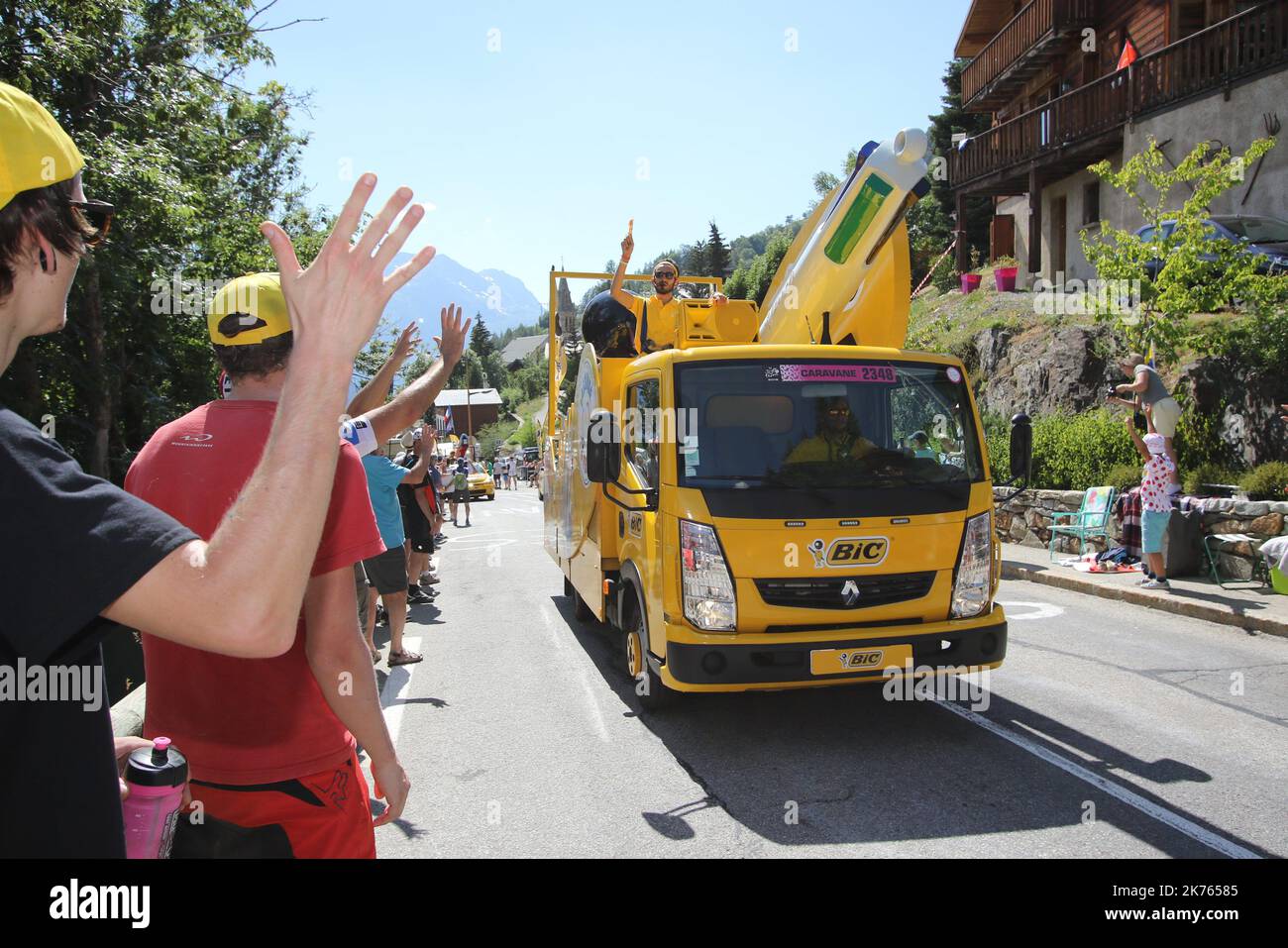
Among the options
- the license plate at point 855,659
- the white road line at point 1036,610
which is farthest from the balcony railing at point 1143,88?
the license plate at point 855,659

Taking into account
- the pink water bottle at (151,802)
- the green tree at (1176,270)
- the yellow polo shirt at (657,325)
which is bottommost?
the pink water bottle at (151,802)

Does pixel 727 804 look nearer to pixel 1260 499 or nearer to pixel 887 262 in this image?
pixel 887 262

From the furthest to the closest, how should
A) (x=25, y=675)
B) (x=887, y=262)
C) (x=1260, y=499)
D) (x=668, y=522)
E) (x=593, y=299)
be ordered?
(x=1260, y=499)
(x=593, y=299)
(x=887, y=262)
(x=668, y=522)
(x=25, y=675)

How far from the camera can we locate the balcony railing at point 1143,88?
52.9 feet

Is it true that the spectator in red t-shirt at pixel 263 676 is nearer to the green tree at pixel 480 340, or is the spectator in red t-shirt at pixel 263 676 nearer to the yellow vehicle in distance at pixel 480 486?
the yellow vehicle in distance at pixel 480 486

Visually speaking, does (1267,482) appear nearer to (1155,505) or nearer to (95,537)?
(1155,505)

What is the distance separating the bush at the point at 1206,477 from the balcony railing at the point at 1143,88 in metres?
9.61

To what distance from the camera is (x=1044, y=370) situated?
50.5ft

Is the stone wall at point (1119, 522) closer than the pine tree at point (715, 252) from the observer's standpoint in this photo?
Yes

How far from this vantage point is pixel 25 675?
109 centimetres

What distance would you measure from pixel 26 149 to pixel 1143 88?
74.1 ft

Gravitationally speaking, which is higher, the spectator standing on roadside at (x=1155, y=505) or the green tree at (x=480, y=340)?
the green tree at (x=480, y=340)

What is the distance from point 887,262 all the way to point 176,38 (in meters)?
11.5

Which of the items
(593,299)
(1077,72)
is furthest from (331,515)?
(1077,72)
